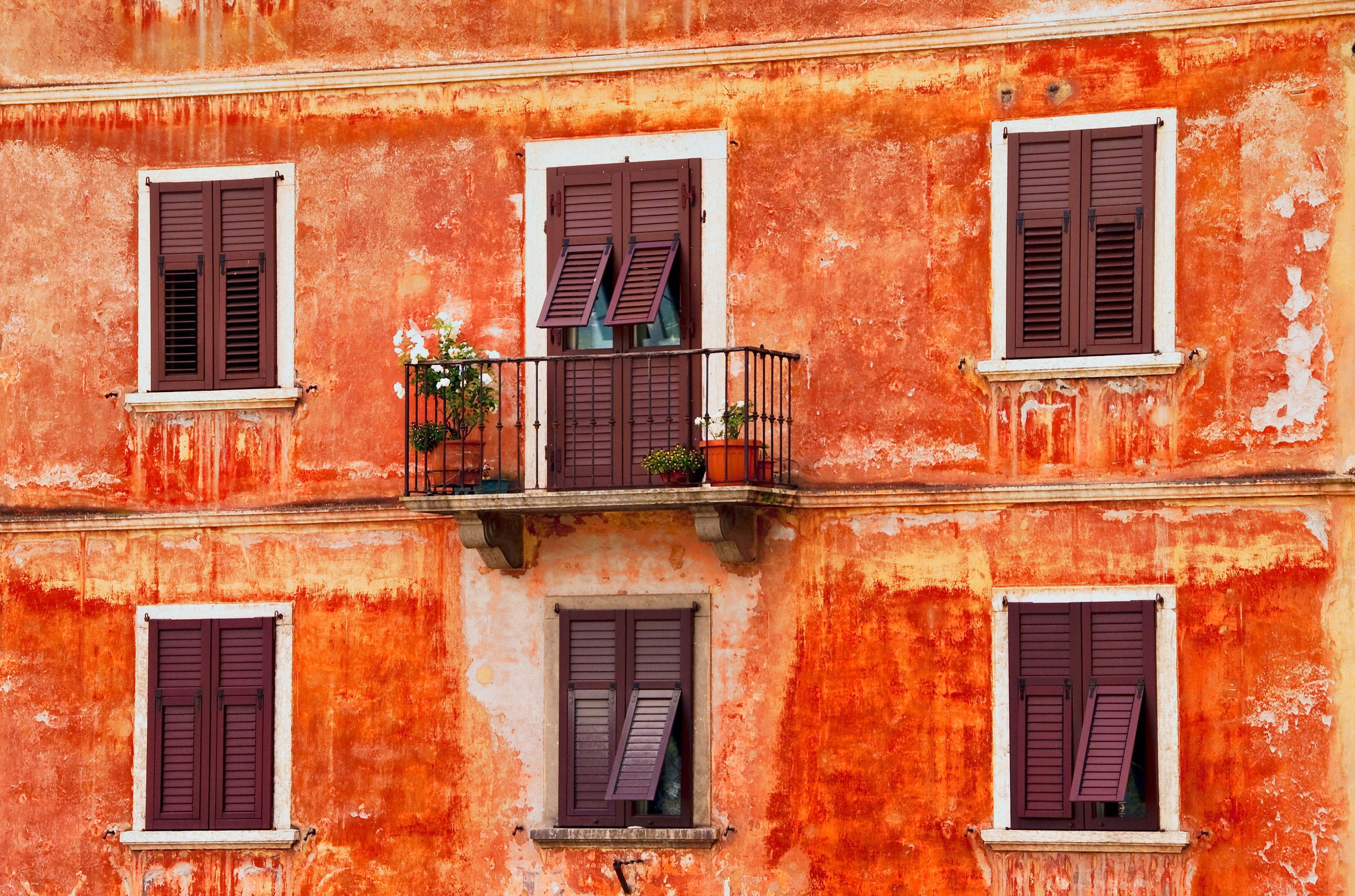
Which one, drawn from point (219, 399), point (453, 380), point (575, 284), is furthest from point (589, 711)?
point (219, 399)

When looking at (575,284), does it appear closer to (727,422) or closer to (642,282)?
(642,282)

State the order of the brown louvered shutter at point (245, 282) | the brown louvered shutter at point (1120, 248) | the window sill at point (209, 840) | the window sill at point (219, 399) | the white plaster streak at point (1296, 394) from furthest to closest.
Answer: the brown louvered shutter at point (245, 282) → the window sill at point (219, 399) → the window sill at point (209, 840) → the brown louvered shutter at point (1120, 248) → the white plaster streak at point (1296, 394)

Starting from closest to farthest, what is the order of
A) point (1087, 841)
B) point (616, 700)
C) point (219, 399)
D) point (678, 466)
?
1. point (1087, 841)
2. point (678, 466)
3. point (616, 700)
4. point (219, 399)

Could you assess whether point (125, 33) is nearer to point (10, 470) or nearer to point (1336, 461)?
point (10, 470)

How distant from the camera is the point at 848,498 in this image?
18.7 m

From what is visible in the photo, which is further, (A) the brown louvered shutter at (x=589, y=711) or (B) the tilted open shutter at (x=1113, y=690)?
(A) the brown louvered shutter at (x=589, y=711)

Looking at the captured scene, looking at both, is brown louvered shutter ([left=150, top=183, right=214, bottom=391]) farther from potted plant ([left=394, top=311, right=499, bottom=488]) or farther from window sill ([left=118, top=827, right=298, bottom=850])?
window sill ([left=118, top=827, right=298, bottom=850])

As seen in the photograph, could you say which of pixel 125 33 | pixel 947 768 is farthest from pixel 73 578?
pixel 947 768

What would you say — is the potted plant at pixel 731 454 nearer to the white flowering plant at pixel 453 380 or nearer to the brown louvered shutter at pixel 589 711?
the brown louvered shutter at pixel 589 711

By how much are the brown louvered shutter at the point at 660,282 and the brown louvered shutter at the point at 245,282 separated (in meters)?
2.77

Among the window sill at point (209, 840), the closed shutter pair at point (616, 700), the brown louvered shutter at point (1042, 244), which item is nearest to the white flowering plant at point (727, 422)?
the closed shutter pair at point (616, 700)

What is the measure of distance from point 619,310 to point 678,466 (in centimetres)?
126

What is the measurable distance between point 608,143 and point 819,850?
17.7ft

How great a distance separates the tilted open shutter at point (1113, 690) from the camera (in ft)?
58.2
